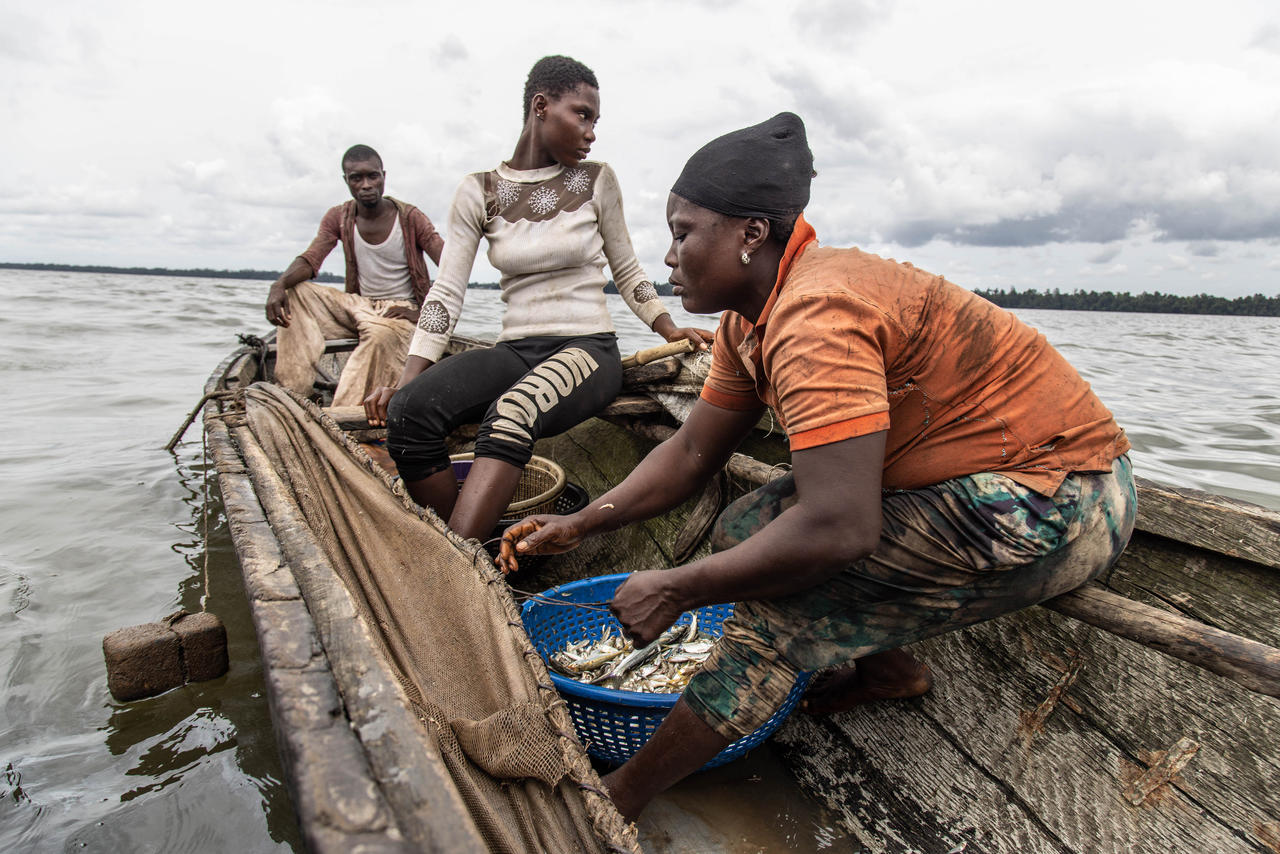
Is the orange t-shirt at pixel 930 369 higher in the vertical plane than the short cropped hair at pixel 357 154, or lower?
lower

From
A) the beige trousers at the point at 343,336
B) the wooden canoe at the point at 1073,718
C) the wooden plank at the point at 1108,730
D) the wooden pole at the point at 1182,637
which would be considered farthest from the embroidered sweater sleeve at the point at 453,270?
the wooden pole at the point at 1182,637

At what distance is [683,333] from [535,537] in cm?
157

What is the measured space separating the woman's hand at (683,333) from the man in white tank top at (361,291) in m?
2.28

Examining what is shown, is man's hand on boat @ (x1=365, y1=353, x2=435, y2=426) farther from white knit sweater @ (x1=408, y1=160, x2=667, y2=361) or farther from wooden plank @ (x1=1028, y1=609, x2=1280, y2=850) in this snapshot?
wooden plank @ (x1=1028, y1=609, x2=1280, y2=850)

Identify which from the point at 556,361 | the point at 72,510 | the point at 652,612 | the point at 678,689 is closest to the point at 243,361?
the point at 72,510

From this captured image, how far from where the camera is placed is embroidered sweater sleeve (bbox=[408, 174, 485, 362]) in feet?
10.2

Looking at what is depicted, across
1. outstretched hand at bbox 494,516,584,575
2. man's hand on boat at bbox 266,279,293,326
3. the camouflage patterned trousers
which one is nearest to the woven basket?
A: outstretched hand at bbox 494,516,584,575

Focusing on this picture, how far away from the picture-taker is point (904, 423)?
1562mm

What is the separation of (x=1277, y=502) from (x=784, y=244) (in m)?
5.89

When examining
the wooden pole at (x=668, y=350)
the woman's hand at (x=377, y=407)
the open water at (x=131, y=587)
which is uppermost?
the wooden pole at (x=668, y=350)

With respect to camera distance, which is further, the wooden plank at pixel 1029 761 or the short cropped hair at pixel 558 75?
the short cropped hair at pixel 558 75

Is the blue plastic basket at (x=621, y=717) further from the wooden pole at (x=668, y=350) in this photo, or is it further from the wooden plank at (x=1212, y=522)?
the wooden pole at (x=668, y=350)

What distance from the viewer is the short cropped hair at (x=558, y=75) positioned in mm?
2916

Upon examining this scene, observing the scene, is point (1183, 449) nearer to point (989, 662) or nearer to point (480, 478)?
point (989, 662)
